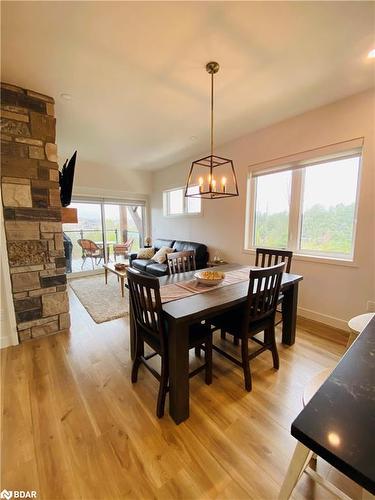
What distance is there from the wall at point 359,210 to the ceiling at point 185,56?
20 cm

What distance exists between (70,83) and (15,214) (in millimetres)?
1507

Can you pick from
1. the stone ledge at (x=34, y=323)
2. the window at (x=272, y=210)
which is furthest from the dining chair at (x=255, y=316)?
the stone ledge at (x=34, y=323)

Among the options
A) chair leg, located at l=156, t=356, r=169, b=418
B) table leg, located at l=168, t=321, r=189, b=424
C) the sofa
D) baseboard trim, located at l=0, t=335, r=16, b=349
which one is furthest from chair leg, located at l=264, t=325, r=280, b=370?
baseboard trim, located at l=0, t=335, r=16, b=349

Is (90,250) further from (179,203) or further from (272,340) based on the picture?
(272,340)

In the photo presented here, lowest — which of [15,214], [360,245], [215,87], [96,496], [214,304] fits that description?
[96,496]

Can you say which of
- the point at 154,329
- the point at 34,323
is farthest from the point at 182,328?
the point at 34,323

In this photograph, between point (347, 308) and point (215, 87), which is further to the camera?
point (347, 308)

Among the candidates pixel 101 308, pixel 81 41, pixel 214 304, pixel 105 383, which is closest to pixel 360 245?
pixel 214 304

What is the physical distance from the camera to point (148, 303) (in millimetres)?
1492

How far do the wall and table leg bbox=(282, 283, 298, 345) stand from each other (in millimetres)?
785

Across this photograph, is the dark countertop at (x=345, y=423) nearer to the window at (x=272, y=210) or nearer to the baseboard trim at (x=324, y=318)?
the baseboard trim at (x=324, y=318)

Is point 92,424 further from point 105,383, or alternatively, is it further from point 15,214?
point 15,214

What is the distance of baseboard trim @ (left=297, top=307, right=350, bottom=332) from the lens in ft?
8.81

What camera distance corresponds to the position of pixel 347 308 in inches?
104
